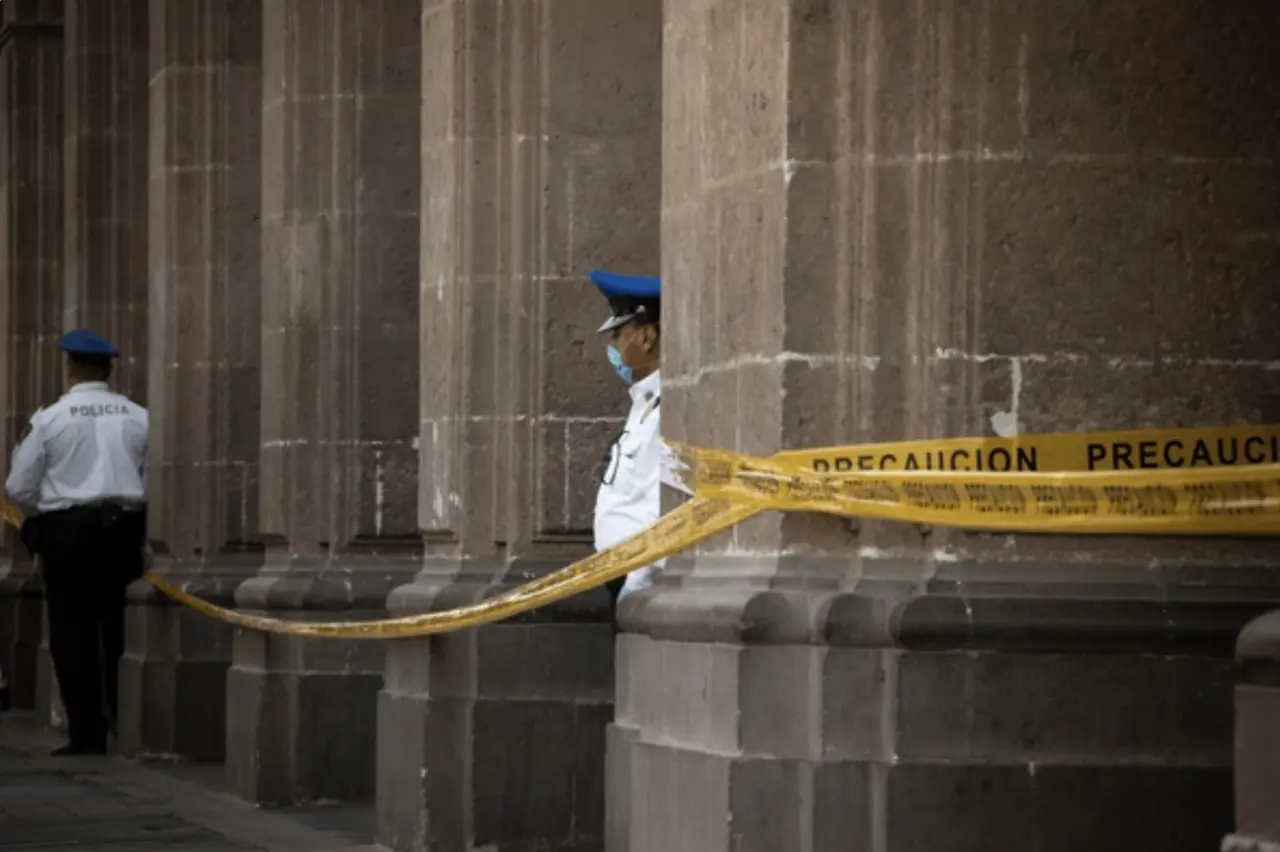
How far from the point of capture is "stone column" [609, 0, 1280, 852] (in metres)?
8.45

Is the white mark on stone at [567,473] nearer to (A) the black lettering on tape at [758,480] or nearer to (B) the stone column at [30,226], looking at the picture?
(A) the black lettering on tape at [758,480]

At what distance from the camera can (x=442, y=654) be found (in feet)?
40.5

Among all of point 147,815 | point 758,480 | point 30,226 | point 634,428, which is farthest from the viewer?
point 30,226

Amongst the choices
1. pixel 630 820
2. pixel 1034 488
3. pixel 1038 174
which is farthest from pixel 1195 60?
pixel 630 820

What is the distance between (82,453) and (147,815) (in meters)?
4.11

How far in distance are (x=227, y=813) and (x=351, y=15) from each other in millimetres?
3428

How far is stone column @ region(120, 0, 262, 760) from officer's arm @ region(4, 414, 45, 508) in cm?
82

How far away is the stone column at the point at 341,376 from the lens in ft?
47.9

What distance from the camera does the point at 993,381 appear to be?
8.69 meters

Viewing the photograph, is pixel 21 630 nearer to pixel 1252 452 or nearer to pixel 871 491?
pixel 871 491

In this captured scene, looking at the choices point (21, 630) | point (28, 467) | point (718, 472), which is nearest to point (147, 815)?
point (28, 467)

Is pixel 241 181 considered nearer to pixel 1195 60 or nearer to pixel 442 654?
pixel 442 654

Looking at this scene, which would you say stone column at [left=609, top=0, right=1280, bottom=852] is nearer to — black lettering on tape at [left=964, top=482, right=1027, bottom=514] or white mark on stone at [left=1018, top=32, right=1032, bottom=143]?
white mark on stone at [left=1018, top=32, right=1032, bottom=143]

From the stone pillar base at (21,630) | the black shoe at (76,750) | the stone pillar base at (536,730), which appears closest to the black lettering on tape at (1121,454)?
the stone pillar base at (536,730)
